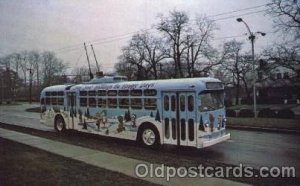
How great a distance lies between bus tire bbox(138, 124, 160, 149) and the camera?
13.9m

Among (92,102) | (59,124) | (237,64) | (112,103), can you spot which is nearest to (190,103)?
(112,103)

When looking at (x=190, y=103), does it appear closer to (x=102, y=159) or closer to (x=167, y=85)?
(x=167, y=85)

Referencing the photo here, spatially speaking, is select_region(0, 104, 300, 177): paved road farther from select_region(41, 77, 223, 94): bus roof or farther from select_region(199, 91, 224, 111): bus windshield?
select_region(41, 77, 223, 94): bus roof

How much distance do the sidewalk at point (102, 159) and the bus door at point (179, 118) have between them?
255 cm

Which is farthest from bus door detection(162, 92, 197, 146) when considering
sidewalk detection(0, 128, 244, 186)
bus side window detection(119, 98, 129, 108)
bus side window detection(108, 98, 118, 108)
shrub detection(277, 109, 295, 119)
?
shrub detection(277, 109, 295, 119)

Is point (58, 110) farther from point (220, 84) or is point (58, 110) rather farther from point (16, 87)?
point (16, 87)

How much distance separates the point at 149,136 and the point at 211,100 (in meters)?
2.90

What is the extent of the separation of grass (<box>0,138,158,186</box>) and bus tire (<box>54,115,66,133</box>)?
7.48m

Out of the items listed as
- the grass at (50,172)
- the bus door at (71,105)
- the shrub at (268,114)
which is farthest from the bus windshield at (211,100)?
the shrub at (268,114)

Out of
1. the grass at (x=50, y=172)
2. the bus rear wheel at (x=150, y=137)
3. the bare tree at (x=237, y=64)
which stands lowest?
the grass at (x=50, y=172)

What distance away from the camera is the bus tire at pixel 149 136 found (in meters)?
13.9

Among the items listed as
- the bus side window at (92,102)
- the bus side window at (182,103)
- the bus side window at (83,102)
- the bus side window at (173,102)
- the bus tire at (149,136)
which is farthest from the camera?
the bus side window at (83,102)

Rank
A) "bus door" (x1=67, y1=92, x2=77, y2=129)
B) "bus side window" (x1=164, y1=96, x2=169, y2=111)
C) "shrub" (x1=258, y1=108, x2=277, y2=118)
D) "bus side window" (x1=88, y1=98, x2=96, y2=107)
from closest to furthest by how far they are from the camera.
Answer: "bus side window" (x1=164, y1=96, x2=169, y2=111)
"bus side window" (x1=88, y1=98, x2=96, y2=107)
"bus door" (x1=67, y1=92, x2=77, y2=129)
"shrub" (x1=258, y1=108, x2=277, y2=118)

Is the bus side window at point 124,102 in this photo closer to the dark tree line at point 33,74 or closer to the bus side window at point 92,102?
the bus side window at point 92,102
